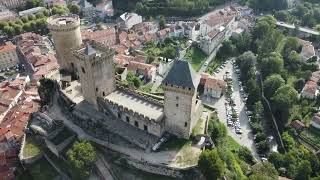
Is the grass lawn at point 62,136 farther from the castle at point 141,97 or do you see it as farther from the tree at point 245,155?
the tree at point 245,155

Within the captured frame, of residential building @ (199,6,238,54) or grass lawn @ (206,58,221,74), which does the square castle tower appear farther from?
residential building @ (199,6,238,54)

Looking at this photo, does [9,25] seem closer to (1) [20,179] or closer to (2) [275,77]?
(1) [20,179]

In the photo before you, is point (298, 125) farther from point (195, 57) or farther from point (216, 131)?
point (195, 57)

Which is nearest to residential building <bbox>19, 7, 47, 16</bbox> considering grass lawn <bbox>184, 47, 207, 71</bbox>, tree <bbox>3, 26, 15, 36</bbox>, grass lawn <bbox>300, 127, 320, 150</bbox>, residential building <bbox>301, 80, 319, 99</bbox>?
tree <bbox>3, 26, 15, 36</bbox>

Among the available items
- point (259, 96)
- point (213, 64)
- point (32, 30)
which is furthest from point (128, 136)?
point (32, 30)

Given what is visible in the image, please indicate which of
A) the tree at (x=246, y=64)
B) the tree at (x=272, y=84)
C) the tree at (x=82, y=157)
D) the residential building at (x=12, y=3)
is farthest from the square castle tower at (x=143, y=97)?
the residential building at (x=12, y=3)

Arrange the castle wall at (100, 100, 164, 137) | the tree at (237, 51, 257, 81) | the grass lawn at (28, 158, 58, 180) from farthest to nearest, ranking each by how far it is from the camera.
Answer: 1. the tree at (237, 51, 257, 81)
2. the grass lawn at (28, 158, 58, 180)
3. the castle wall at (100, 100, 164, 137)

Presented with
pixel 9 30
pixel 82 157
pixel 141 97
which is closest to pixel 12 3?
pixel 9 30
